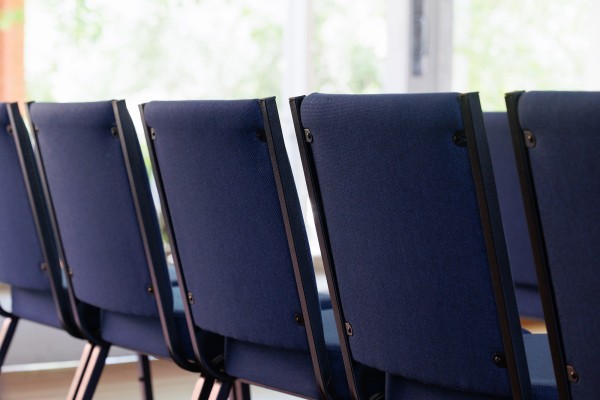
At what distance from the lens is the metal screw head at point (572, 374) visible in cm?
136

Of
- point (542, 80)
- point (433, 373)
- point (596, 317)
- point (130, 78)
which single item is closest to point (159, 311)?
point (433, 373)

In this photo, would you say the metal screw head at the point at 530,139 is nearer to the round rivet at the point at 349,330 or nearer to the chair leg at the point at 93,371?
the round rivet at the point at 349,330

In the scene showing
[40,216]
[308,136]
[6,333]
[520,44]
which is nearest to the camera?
[308,136]

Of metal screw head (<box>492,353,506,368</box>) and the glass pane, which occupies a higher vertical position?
the glass pane

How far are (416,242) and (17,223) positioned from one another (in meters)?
1.50

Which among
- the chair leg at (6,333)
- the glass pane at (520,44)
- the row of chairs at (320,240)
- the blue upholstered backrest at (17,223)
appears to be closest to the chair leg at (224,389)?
the row of chairs at (320,240)

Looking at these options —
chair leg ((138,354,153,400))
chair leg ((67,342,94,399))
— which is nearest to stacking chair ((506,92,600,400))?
chair leg ((67,342,94,399))

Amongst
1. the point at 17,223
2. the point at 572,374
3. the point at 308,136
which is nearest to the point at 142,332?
the point at 17,223

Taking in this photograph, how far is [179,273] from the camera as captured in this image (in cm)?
218

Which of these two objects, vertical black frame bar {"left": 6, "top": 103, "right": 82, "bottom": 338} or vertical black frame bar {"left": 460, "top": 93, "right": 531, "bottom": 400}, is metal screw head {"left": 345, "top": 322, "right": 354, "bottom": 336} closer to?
vertical black frame bar {"left": 460, "top": 93, "right": 531, "bottom": 400}

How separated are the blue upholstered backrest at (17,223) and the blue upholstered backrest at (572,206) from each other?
1.71 m

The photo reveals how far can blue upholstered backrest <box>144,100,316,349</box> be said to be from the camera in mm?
1888

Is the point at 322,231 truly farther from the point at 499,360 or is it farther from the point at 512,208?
the point at 512,208

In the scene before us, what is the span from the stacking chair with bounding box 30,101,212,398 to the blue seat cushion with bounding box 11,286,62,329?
243 mm
